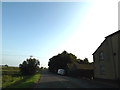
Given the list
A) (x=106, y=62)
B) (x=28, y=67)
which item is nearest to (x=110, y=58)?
(x=106, y=62)

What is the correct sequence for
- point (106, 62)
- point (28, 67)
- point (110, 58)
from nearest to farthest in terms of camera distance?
point (110, 58)
point (106, 62)
point (28, 67)

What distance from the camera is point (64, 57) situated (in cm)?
6372

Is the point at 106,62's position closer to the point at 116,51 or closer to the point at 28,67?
the point at 116,51

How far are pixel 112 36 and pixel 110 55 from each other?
3339 millimetres

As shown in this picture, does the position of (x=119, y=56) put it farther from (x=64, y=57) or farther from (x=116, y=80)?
(x=64, y=57)

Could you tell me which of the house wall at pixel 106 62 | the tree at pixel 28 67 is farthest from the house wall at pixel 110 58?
the tree at pixel 28 67

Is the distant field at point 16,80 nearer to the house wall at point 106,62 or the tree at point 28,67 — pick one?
the house wall at point 106,62

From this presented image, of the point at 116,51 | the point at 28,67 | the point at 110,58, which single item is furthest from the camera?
the point at 28,67

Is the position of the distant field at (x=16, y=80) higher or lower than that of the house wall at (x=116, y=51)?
lower

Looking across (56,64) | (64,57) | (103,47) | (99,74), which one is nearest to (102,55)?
(103,47)

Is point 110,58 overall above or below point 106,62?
above

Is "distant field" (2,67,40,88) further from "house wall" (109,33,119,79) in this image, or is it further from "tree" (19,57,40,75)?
"tree" (19,57,40,75)

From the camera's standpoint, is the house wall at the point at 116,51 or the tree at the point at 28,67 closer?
the house wall at the point at 116,51

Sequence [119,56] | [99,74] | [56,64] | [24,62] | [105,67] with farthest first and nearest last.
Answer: [56,64]
[24,62]
[99,74]
[105,67]
[119,56]
